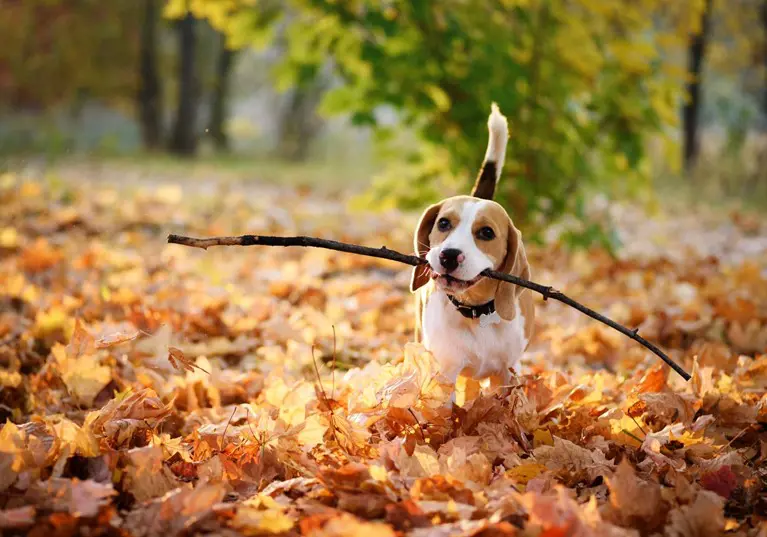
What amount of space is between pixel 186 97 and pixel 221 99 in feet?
13.5

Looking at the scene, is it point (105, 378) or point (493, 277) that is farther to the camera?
point (105, 378)

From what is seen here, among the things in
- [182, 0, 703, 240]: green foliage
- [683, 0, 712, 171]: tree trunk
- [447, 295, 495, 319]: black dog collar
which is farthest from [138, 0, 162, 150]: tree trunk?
[447, 295, 495, 319]: black dog collar

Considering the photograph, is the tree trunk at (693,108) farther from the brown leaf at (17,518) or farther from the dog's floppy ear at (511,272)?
the brown leaf at (17,518)

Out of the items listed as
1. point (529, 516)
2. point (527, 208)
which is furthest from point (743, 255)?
point (529, 516)

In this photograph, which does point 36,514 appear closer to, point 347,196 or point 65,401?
point 65,401

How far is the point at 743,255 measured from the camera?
7.04 m

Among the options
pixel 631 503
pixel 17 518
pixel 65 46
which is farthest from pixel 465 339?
pixel 65 46

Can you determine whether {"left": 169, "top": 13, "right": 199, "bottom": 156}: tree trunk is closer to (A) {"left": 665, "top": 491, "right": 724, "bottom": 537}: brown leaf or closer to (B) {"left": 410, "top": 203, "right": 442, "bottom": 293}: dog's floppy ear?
(B) {"left": 410, "top": 203, "right": 442, "bottom": 293}: dog's floppy ear

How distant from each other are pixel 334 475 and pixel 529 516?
51cm

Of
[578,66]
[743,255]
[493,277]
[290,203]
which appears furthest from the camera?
[290,203]

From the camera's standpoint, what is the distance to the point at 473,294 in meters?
2.44

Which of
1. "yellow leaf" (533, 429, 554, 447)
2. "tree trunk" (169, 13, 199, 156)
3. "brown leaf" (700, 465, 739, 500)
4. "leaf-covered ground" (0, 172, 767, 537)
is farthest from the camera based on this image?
"tree trunk" (169, 13, 199, 156)

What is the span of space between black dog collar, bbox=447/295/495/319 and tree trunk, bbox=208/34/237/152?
69.8 feet

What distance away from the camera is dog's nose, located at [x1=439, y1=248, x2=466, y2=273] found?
7.37 ft
